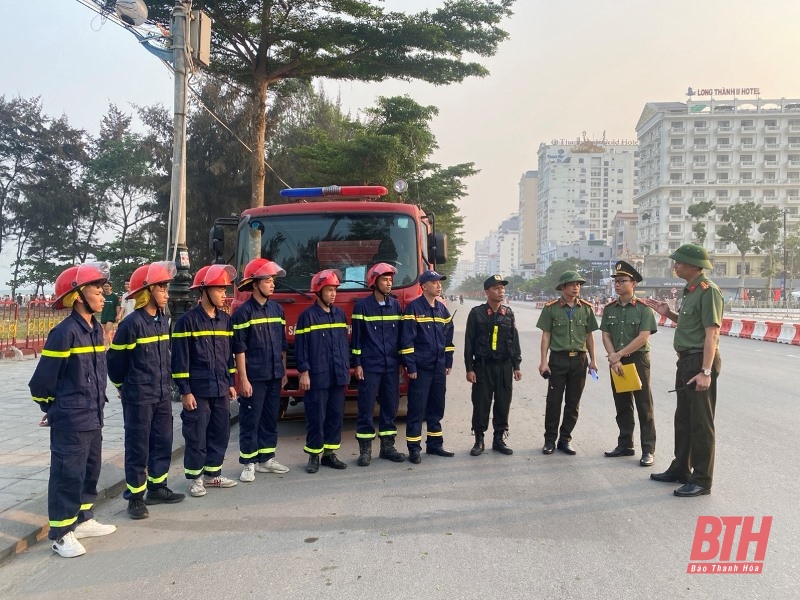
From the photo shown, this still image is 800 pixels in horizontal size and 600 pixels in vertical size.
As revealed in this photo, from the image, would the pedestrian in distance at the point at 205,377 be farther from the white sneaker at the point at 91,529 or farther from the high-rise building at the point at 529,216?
the high-rise building at the point at 529,216

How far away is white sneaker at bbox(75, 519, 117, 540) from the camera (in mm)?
4051

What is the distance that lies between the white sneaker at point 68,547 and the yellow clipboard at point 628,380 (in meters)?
4.74

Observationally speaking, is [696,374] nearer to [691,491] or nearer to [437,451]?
[691,491]

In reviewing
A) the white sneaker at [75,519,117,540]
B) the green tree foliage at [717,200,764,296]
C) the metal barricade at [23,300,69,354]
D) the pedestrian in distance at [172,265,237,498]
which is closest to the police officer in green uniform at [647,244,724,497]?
the pedestrian in distance at [172,265,237,498]

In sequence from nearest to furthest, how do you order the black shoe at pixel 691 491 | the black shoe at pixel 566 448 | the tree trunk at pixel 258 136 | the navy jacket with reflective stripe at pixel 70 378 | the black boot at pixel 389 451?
1. the navy jacket with reflective stripe at pixel 70 378
2. the black shoe at pixel 691 491
3. the black boot at pixel 389 451
4. the black shoe at pixel 566 448
5. the tree trunk at pixel 258 136

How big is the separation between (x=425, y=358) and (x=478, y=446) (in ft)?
3.57

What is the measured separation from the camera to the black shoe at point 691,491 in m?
4.69

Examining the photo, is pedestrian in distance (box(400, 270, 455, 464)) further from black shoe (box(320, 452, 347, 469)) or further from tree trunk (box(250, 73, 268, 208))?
tree trunk (box(250, 73, 268, 208))

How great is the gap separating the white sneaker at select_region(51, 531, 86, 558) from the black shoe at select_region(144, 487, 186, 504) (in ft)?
2.85

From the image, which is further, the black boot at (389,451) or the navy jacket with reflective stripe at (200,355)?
the black boot at (389,451)

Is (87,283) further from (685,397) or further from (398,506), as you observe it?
(685,397)

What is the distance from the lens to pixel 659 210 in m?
92.1

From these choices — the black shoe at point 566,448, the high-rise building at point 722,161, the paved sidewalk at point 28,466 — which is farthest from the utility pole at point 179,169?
the high-rise building at point 722,161

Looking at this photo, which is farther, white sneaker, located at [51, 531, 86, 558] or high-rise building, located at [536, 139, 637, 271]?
high-rise building, located at [536, 139, 637, 271]
